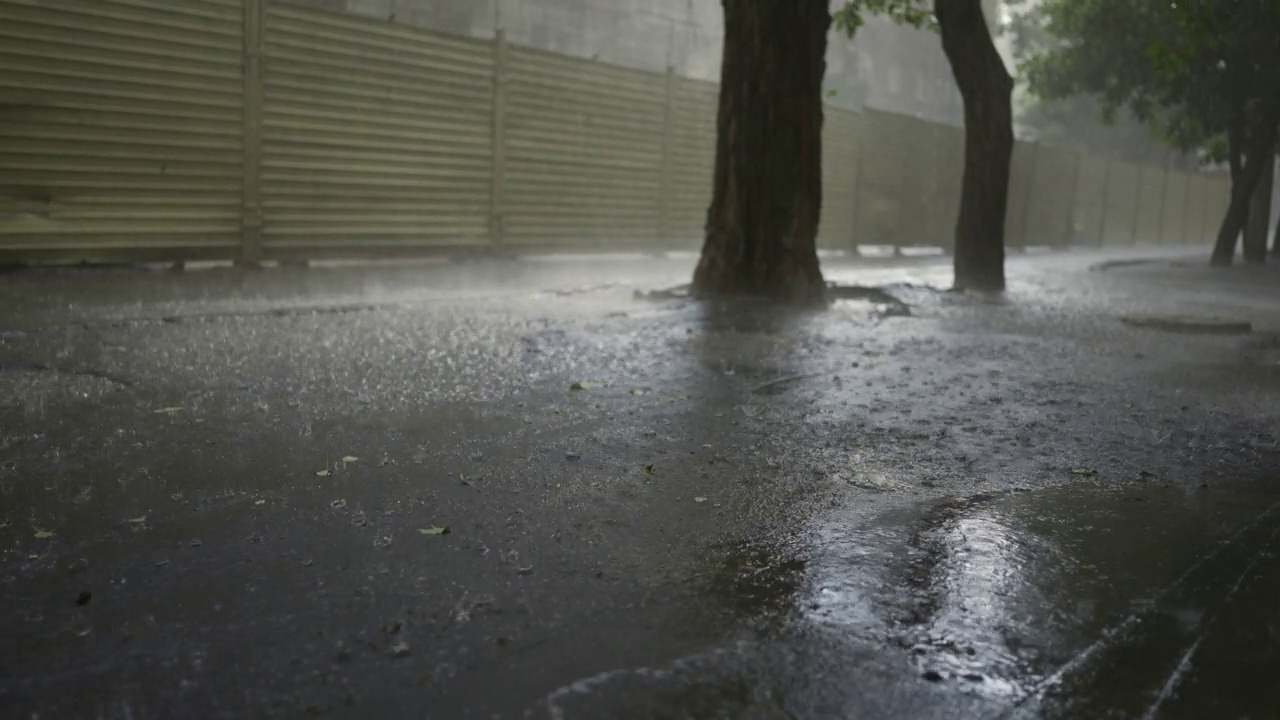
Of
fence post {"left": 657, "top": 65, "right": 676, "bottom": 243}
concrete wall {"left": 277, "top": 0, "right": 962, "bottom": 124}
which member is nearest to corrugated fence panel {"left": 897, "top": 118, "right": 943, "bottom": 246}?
concrete wall {"left": 277, "top": 0, "right": 962, "bottom": 124}

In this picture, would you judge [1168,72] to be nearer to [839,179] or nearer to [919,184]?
[919,184]

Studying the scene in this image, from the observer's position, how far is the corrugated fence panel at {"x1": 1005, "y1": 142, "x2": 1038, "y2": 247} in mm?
25438

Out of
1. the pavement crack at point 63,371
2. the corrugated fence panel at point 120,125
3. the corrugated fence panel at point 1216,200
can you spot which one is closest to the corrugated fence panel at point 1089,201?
the corrugated fence panel at point 1216,200

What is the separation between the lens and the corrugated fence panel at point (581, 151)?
12.8m

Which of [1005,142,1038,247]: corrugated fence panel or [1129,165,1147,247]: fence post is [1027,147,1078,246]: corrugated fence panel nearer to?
[1005,142,1038,247]: corrugated fence panel

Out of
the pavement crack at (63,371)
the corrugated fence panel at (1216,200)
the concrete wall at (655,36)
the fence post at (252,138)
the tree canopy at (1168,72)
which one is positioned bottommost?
the pavement crack at (63,371)

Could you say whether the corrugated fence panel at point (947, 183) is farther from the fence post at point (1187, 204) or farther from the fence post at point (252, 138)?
the fence post at point (1187, 204)

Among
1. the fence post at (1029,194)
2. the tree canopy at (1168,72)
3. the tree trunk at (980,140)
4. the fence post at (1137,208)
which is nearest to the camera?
the tree trunk at (980,140)

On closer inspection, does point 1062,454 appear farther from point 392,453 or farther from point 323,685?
point 323,685

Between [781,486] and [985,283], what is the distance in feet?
29.6

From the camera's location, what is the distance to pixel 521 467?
318cm

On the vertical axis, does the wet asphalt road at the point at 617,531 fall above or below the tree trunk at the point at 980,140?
below

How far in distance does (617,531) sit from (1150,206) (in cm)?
3773

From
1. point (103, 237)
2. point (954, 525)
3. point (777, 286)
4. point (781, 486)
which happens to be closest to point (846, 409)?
point (781, 486)
